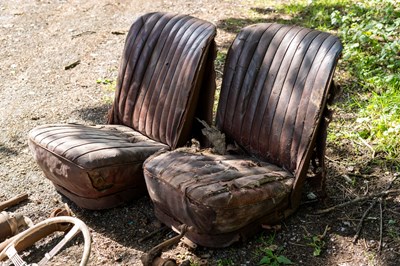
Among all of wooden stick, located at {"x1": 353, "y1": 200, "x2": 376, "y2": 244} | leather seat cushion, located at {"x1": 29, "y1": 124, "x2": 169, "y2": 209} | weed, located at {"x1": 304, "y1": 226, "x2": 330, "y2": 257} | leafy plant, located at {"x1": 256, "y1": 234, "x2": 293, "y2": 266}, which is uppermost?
leather seat cushion, located at {"x1": 29, "y1": 124, "x2": 169, "y2": 209}

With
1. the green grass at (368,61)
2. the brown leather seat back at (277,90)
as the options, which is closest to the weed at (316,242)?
the brown leather seat back at (277,90)

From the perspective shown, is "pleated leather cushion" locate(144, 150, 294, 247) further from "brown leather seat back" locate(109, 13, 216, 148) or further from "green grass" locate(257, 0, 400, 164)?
"green grass" locate(257, 0, 400, 164)

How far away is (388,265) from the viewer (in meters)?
3.04

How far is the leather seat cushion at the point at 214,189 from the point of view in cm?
302

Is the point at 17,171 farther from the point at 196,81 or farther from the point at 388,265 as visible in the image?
the point at 388,265

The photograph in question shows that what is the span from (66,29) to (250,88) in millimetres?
4293

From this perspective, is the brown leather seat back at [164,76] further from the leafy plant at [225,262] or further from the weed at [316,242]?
the weed at [316,242]

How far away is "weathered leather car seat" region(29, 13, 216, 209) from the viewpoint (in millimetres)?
3506

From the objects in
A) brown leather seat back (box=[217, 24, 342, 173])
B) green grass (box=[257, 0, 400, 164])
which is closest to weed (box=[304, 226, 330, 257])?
brown leather seat back (box=[217, 24, 342, 173])

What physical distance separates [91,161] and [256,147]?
3.43 ft

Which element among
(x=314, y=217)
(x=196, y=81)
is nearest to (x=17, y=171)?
(x=196, y=81)

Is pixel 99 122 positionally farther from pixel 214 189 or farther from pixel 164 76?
pixel 214 189

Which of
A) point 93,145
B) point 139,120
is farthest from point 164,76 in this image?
point 93,145

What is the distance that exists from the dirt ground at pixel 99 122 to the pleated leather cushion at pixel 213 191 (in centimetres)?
19
